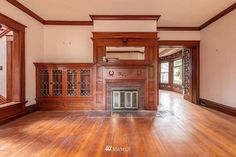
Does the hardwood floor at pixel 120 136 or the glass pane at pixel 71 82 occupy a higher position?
the glass pane at pixel 71 82

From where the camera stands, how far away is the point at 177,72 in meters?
12.0

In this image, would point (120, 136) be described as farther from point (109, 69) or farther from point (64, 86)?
point (64, 86)

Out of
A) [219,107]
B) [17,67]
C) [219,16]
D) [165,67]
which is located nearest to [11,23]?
[17,67]

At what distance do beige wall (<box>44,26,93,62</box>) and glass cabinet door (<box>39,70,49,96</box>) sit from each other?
679 mm

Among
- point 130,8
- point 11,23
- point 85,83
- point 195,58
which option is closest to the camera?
point 11,23

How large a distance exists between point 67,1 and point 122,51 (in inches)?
81.2

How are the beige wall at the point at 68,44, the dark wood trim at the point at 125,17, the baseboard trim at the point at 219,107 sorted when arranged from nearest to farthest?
1. the baseboard trim at the point at 219,107
2. the dark wood trim at the point at 125,17
3. the beige wall at the point at 68,44

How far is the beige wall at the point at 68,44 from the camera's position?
636cm

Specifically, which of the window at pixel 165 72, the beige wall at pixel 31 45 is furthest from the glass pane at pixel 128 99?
the window at pixel 165 72

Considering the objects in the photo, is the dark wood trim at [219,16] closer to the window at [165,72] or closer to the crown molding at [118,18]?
the crown molding at [118,18]

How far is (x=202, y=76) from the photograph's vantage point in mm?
6910

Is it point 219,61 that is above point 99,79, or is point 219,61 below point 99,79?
above

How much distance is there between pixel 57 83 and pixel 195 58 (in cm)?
495

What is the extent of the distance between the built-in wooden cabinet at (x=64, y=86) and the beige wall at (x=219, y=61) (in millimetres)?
3791
